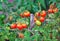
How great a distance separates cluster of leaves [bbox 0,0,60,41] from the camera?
222cm

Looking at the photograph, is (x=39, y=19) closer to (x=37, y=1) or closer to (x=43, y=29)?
(x=43, y=29)

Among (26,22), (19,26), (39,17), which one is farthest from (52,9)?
(19,26)

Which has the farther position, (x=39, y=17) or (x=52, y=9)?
(x=52, y=9)

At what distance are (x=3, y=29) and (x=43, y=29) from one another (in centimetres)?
36

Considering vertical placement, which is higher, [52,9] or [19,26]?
[52,9]

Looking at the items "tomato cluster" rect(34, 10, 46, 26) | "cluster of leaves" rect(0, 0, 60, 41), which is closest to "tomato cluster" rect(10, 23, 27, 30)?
"cluster of leaves" rect(0, 0, 60, 41)

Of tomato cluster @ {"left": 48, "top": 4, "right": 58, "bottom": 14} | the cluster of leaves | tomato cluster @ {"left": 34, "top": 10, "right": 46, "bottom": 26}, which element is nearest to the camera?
the cluster of leaves

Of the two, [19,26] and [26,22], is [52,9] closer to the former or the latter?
[26,22]

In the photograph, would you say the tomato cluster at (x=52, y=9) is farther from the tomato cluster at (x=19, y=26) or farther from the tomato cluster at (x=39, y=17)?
the tomato cluster at (x=19, y=26)

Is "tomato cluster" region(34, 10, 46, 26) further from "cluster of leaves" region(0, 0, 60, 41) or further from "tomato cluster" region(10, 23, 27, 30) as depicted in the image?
"tomato cluster" region(10, 23, 27, 30)

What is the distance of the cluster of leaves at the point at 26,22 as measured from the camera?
2.22 meters

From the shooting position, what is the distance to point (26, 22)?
2332 mm

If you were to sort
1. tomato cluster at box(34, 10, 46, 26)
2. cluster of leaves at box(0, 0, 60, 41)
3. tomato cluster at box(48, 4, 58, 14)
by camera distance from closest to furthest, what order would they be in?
1. cluster of leaves at box(0, 0, 60, 41)
2. tomato cluster at box(34, 10, 46, 26)
3. tomato cluster at box(48, 4, 58, 14)

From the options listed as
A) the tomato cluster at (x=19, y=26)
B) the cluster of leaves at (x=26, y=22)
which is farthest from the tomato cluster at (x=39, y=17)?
the tomato cluster at (x=19, y=26)
